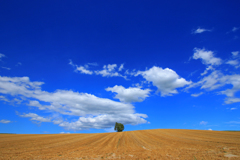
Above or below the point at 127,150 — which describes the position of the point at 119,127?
below

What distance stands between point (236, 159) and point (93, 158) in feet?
54.1

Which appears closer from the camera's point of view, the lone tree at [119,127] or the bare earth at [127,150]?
the bare earth at [127,150]

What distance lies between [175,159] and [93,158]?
10078 mm

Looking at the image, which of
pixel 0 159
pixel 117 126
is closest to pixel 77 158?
pixel 0 159

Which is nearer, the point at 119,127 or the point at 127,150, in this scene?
the point at 127,150

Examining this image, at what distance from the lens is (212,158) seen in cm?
1421

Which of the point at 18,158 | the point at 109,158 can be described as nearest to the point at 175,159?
the point at 109,158

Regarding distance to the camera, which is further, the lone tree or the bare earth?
the lone tree

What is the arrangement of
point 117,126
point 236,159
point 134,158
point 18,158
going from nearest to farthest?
point 236,159 → point 18,158 → point 134,158 → point 117,126

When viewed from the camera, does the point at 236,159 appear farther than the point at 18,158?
No

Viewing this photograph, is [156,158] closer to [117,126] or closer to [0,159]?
[0,159]

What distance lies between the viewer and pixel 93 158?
1592 cm

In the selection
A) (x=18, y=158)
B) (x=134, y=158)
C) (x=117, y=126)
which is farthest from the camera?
(x=117, y=126)

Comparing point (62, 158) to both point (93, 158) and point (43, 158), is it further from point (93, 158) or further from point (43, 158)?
point (93, 158)
